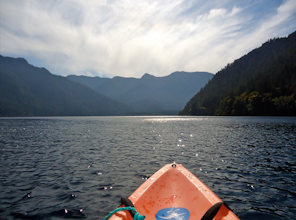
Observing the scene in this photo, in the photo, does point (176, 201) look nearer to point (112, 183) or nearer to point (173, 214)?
point (173, 214)

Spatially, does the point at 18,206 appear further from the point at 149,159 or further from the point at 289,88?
the point at 289,88

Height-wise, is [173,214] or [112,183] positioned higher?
[173,214]

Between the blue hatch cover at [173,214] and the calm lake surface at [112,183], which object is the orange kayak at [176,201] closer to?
the blue hatch cover at [173,214]

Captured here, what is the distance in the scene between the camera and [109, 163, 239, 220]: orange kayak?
565cm

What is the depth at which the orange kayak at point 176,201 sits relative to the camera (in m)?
5.65

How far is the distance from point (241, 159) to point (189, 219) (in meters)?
13.3

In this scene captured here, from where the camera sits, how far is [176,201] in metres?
7.23

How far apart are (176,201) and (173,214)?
0.82m

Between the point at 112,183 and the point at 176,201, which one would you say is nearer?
the point at 176,201

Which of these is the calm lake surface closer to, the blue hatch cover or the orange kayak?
the orange kayak

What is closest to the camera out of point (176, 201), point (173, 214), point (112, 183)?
point (173, 214)

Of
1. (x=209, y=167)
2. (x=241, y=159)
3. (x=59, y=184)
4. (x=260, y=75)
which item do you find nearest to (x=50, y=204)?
(x=59, y=184)

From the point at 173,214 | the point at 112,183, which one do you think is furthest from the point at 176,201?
the point at 112,183

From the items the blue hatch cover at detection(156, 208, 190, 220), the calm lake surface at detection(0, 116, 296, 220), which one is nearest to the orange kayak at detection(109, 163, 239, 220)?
the blue hatch cover at detection(156, 208, 190, 220)
